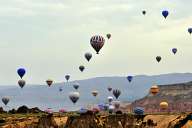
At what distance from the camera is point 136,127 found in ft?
364

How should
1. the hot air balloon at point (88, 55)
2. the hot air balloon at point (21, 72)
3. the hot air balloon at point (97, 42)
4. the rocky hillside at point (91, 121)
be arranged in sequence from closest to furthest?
the rocky hillside at point (91, 121) < the hot air balloon at point (97, 42) < the hot air balloon at point (21, 72) < the hot air balloon at point (88, 55)

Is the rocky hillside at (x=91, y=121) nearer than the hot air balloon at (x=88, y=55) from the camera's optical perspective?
Yes

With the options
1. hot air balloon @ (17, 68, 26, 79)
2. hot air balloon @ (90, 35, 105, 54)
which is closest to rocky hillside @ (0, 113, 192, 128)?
hot air balloon @ (17, 68, 26, 79)

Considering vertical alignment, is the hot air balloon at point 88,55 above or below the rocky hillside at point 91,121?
above

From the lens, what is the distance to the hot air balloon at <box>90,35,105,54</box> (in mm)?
113731

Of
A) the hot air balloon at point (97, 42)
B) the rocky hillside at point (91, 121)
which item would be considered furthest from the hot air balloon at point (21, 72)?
the hot air balloon at point (97, 42)

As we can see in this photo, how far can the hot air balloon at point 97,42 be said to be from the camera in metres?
114

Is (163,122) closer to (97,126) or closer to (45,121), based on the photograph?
(97,126)

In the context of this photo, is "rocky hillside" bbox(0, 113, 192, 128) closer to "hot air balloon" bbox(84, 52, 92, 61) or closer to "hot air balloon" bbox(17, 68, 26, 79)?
"hot air balloon" bbox(17, 68, 26, 79)

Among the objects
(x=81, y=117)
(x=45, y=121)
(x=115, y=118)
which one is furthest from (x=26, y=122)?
(x=115, y=118)

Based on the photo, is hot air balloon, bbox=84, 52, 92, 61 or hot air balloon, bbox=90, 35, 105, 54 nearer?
hot air balloon, bbox=90, 35, 105, 54

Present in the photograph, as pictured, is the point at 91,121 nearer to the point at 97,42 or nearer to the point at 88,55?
the point at 97,42

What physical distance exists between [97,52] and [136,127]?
1892 cm

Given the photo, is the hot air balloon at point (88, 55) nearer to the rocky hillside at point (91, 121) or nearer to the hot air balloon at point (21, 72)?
the hot air balloon at point (21, 72)
